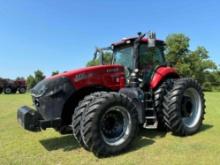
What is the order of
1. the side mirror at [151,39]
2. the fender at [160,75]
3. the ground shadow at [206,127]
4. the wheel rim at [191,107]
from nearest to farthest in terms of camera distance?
the side mirror at [151,39]
the fender at [160,75]
the wheel rim at [191,107]
the ground shadow at [206,127]

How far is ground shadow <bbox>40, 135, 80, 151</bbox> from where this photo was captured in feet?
20.3

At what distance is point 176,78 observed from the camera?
7.73m

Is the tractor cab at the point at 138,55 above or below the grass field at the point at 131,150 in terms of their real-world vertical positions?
above

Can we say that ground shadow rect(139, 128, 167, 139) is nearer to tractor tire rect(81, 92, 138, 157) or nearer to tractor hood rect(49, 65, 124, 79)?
tractor tire rect(81, 92, 138, 157)

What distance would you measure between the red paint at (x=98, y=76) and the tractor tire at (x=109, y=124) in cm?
64

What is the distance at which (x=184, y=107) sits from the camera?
23.5ft

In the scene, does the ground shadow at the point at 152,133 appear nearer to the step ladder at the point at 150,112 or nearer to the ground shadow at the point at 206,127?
the step ladder at the point at 150,112

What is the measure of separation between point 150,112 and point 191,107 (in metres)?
1.30

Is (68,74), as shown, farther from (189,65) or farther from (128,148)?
(189,65)

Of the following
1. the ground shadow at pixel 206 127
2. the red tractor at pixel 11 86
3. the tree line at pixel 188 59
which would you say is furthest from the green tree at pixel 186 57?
the ground shadow at pixel 206 127

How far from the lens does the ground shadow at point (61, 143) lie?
20.3 ft

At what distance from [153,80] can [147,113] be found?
0.81 meters

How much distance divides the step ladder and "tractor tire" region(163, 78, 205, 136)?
25 centimetres

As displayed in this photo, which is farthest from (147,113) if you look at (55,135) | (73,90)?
(55,135)
